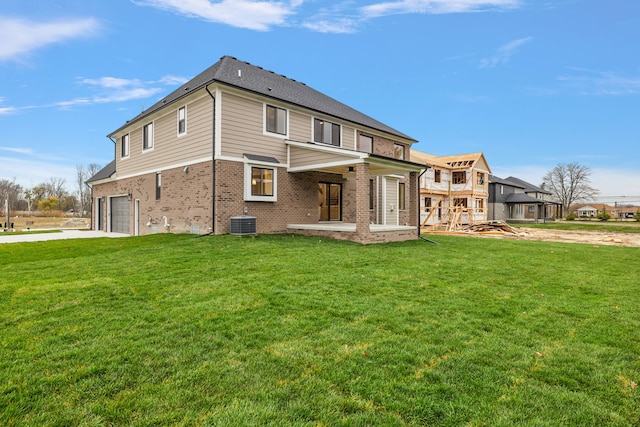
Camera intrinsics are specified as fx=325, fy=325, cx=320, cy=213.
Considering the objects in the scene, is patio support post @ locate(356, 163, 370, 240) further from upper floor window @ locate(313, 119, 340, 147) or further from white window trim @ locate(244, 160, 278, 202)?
upper floor window @ locate(313, 119, 340, 147)

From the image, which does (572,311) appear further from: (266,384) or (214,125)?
(214,125)

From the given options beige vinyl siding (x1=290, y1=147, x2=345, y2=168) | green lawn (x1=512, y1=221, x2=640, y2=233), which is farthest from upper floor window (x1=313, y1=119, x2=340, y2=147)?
green lawn (x1=512, y1=221, x2=640, y2=233)

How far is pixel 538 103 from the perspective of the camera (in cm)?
3180

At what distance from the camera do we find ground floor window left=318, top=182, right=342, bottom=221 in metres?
16.0

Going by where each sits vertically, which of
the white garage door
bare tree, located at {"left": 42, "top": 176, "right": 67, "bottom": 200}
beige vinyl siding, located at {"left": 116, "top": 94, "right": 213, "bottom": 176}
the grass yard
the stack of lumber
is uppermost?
bare tree, located at {"left": 42, "top": 176, "right": 67, "bottom": 200}

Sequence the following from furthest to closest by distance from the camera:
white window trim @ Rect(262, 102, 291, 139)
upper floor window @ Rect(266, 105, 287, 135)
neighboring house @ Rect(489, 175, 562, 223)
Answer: neighboring house @ Rect(489, 175, 562, 223) < upper floor window @ Rect(266, 105, 287, 135) < white window trim @ Rect(262, 102, 291, 139)

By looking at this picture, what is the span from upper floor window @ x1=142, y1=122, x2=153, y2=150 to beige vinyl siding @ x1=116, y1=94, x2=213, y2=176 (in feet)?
0.75

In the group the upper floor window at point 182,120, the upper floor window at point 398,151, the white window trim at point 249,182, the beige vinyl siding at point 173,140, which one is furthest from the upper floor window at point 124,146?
the upper floor window at point 398,151

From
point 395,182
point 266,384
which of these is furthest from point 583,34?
point 266,384

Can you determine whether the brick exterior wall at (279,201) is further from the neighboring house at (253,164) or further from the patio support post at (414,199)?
the patio support post at (414,199)

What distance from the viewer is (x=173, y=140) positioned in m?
14.8

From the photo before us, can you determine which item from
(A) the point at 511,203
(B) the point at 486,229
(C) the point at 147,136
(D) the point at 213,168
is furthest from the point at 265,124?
(A) the point at 511,203

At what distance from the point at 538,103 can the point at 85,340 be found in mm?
39012

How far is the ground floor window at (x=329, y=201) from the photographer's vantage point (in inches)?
631
